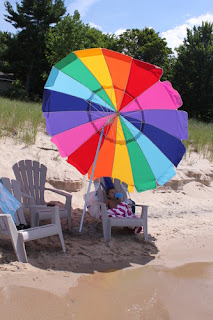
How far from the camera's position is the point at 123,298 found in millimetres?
3363

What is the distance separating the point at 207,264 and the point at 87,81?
9.72 ft

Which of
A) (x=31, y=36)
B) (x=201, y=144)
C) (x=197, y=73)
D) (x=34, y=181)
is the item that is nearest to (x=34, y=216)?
(x=34, y=181)

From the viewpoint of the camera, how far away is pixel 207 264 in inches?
180

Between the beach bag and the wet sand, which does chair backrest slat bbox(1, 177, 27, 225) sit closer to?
the beach bag

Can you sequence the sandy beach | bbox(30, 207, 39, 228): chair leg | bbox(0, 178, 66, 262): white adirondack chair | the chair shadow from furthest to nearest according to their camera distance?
bbox(30, 207, 39, 228): chair leg < the chair shadow < bbox(0, 178, 66, 262): white adirondack chair < the sandy beach

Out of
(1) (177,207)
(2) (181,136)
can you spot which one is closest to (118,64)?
(2) (181,136)

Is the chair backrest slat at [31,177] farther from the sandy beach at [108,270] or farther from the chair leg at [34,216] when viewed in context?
the sandy beach at [108,270]

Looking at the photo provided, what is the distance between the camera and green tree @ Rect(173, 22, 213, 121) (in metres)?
27.8

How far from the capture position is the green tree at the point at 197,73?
27.8 m

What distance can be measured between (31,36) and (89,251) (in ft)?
81.8

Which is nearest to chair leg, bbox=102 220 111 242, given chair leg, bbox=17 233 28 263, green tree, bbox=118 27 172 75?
chair leg, bbox=17 233 28 263

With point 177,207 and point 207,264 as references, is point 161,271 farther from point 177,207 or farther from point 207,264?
point 177,207

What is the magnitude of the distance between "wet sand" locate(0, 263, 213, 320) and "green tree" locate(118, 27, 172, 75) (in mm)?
29188

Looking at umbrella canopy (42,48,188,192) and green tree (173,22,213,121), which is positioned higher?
green tree (173,22,213,121)
